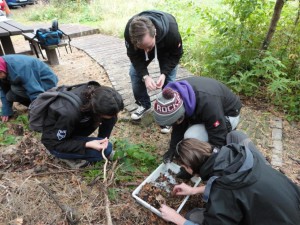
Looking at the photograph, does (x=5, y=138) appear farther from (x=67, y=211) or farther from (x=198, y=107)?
(x=198, y=107)

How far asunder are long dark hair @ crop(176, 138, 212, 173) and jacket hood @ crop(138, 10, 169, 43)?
4.69 ft

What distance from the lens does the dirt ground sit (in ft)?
7.09

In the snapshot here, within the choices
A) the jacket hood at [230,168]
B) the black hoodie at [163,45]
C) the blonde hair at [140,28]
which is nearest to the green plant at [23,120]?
the black hoodie at [163,45]

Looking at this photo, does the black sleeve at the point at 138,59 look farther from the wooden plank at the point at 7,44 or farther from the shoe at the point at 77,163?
the wooden plank at the point at 7,44

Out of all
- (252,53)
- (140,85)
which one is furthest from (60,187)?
(252,53)

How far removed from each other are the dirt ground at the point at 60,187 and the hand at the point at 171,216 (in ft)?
0.59

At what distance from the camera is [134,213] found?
225 cm

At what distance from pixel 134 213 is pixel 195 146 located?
35.6 inches

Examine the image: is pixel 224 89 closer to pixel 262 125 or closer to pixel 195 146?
pixel 195 146

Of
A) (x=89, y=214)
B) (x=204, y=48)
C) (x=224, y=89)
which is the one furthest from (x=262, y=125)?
(x=89, y=214)

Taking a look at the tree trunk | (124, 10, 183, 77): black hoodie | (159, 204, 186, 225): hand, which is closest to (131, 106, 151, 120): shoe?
(124, 10, 183, 77): black hoodie

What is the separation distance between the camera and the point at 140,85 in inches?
135

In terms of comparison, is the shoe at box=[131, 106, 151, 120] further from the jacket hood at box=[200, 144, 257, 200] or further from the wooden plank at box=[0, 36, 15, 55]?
the wooden plank at box=[0, 36, 15, 55]

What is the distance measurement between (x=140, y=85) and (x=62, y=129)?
143 centimetres
